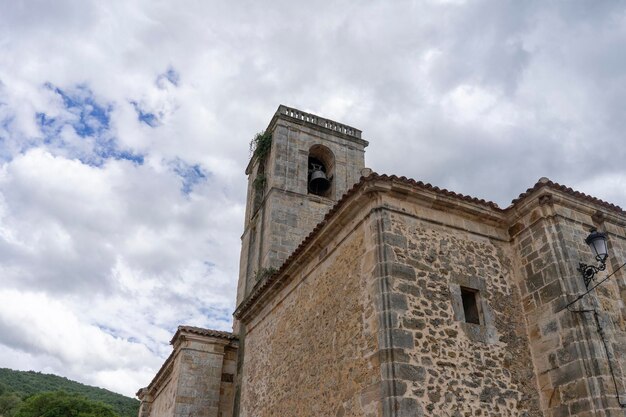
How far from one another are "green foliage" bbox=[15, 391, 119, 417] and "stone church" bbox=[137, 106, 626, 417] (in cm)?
3303

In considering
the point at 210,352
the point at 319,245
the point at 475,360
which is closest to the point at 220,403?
the point at 210,352

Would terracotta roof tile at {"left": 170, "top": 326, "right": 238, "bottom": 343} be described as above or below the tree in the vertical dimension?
below

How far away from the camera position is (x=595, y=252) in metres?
6.67

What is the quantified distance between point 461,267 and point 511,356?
1.35 m

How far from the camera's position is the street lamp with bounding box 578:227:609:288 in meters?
6.51

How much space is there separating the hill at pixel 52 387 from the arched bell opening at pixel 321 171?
4445 cm

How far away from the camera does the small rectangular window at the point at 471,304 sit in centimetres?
688

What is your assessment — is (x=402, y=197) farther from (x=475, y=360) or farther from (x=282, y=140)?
(x=282, y=140)

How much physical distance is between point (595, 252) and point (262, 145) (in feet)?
34.4

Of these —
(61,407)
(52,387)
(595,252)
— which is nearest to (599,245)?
(595,252)

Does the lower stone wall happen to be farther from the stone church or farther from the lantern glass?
the lantern glass

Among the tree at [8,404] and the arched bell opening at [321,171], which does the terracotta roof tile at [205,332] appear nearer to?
the arched bell opening at [321,171]

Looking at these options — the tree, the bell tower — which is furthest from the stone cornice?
the tree

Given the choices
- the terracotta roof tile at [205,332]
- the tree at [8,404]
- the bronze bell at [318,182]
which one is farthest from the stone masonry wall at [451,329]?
the tree at [8,404]
